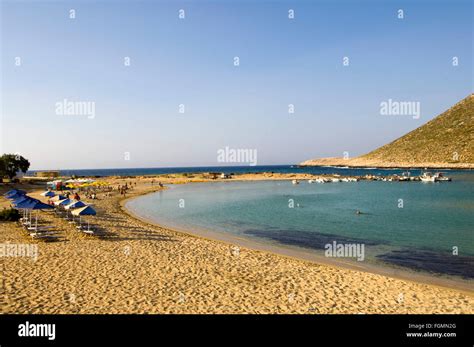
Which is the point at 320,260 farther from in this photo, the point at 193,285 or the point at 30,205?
the point at 30,205

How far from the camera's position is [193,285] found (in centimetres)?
1293

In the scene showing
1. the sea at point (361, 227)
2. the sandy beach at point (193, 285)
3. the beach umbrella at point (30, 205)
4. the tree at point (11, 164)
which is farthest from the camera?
the tree at point (11, 164)

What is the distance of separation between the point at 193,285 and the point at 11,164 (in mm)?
71461

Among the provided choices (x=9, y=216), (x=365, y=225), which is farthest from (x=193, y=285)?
(x=9, y=216)

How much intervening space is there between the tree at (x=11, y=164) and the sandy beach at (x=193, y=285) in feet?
185

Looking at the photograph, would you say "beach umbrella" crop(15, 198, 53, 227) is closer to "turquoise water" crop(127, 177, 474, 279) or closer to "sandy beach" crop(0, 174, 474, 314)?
"sandy beach" crop(0, 174, 474, 314)

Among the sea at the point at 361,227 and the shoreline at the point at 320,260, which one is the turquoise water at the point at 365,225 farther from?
the shoreline at the point at 320,260

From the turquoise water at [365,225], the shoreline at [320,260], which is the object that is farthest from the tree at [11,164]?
the shoreline at [320,260]

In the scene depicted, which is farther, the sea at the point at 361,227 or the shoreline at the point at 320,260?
the sea at the point at 361,227

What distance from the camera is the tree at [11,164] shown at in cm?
6562

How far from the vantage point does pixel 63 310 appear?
32.5 ft
